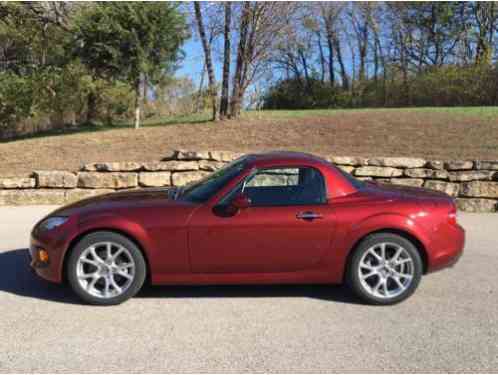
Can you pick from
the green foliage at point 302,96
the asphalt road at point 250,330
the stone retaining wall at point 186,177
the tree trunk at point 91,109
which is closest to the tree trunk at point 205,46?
the stone retaining wall at point 186,177

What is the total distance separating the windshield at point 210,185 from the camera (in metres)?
4.46

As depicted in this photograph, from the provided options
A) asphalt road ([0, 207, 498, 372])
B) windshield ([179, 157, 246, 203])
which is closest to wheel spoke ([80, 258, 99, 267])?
asphalt road ([0, 207, 498, 372])

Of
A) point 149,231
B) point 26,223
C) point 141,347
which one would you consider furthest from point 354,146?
point 141,347

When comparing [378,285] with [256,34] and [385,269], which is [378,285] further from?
[256,34]

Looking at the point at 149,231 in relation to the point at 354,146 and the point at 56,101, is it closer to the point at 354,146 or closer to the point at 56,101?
the point at 354,146

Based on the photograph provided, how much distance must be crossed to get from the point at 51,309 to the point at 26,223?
13.5ft

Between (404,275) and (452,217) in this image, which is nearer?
(404,275)

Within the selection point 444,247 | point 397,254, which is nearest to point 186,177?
point 397,254

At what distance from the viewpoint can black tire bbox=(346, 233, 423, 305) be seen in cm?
434

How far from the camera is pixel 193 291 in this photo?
4.70 m

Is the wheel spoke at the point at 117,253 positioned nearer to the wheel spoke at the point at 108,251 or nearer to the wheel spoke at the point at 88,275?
the wheel spoke at the point at 108,251

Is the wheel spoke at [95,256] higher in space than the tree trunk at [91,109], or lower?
lower

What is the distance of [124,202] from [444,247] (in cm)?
304

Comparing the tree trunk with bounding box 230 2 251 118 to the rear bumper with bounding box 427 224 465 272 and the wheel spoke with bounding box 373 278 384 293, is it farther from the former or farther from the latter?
the wheel spoke with bounding box 373 278 384 293
